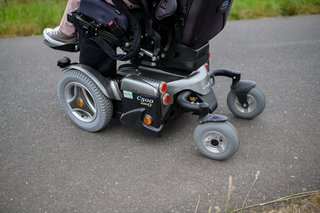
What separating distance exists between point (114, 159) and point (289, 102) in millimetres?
1773

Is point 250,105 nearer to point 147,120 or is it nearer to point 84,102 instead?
point 147,120

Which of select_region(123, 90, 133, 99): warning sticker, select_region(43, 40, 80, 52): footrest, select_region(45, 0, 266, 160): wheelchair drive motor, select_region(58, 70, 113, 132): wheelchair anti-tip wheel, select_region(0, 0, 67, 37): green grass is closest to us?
select_region(45, 0, 266, 160): wheelchair drive motor

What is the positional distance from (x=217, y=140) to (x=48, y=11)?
4124 mm

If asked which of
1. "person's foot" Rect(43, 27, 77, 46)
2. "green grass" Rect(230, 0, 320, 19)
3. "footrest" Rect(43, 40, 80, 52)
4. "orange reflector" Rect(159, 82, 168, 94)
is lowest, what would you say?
"green grass" Rect(230, 0, 320, 19)

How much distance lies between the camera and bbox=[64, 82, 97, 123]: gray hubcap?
271 cm

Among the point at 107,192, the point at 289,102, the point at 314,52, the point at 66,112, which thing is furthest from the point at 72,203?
the point at 314,52

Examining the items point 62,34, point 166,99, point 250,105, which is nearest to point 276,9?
point 250,105

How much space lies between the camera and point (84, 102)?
2719mm

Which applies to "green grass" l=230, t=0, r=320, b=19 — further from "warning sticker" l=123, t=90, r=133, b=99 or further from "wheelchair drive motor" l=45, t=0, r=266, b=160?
"warning sticker" l=123, t=90, r=133, b=99

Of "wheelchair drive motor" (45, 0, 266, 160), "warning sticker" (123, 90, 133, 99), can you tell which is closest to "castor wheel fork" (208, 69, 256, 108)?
"wheelchair drive motor" (45, 0, 266, 160)

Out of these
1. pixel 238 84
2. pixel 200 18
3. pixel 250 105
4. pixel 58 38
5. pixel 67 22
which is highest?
pixel 200 18

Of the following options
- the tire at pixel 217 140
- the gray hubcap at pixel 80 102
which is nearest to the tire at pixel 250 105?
the tire at pixel 217 140

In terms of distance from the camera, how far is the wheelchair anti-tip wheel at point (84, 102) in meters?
2.56

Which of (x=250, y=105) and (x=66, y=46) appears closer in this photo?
(x=66, y=46)
